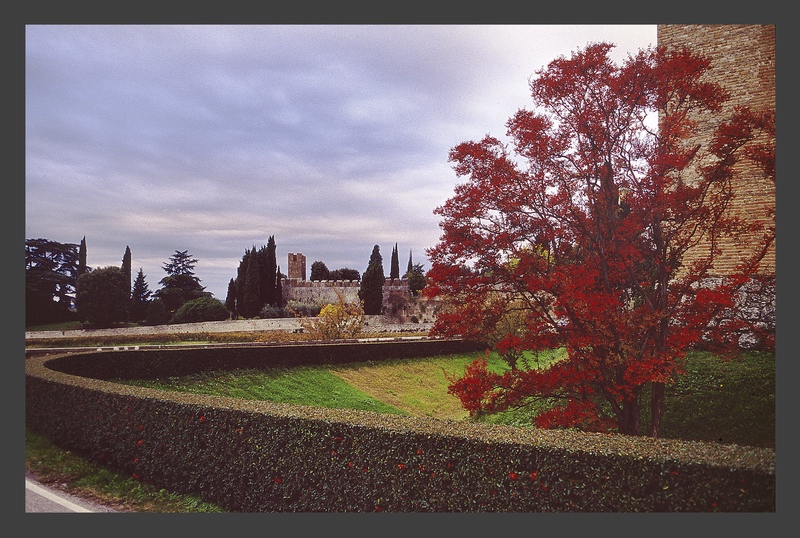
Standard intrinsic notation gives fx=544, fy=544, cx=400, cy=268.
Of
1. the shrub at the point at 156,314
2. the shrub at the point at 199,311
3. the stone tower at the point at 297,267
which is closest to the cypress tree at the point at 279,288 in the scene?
the stone tower at the point at 297,267

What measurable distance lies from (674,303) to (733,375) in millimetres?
1541

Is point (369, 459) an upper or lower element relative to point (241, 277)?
lower

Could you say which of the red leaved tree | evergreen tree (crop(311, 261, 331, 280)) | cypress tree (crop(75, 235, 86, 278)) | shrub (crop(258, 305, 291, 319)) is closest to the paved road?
cypress tree (crop(75, 235, 86, 278))

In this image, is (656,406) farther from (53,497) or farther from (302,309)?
(302,309)

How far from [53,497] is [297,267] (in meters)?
5.84

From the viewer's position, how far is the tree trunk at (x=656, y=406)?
21.7 ft

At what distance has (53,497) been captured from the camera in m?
5.81

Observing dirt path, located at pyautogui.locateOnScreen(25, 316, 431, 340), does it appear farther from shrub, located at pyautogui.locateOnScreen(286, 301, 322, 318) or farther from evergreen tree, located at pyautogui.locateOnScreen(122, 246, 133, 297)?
evergreen tree, located at pyautogui.locateOnScreen(122, 246, 133, 297)

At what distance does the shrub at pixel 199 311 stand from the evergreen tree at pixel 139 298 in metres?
0.48

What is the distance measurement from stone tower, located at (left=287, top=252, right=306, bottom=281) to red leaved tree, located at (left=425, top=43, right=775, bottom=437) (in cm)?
355

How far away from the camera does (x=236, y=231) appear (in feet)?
25.8

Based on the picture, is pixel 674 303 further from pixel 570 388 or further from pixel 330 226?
pixel 330 226

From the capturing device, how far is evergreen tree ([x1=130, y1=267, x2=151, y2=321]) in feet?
24.4

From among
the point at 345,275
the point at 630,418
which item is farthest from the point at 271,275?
the point at 630,418
